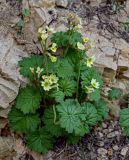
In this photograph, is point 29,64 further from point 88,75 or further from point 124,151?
point 124,151

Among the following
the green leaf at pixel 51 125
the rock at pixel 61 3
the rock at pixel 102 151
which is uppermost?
the rock at pixel 61 3

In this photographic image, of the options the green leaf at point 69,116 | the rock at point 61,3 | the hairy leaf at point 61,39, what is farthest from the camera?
the rock at point 61,3

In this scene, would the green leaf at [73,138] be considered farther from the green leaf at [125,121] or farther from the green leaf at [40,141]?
the green leaf at [125,121]

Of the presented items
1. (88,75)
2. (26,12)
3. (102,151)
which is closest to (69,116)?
(88,75)

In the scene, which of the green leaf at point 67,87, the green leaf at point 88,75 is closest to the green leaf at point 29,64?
the green leaf at point 67,87

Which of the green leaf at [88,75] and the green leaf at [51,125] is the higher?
the green leaf at [88,75]

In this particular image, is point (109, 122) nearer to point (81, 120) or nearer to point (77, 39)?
point (81, 120)
